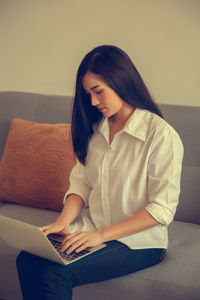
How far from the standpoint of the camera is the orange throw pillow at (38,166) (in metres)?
1.98

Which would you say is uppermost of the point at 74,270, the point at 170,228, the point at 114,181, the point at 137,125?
the point at 137,125

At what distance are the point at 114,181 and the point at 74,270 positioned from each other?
326 mm

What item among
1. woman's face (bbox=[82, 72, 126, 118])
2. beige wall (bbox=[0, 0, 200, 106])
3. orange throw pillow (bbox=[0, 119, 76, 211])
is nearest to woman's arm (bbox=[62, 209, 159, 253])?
woman's face (bbox=[82, 72, 126, 118])

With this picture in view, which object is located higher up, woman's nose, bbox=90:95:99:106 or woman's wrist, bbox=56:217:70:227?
woman's nose, bbox=90:95:99:106

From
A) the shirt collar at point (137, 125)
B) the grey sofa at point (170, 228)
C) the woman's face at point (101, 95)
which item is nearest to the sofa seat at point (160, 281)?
the grey sofa at point (170, 228)

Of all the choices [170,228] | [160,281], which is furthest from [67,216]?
[170,228]

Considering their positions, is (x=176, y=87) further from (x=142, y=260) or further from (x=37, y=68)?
(x=142, y=260)

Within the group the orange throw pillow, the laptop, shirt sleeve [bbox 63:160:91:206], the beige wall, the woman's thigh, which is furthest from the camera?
the beige wall

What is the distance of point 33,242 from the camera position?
126 centimetres

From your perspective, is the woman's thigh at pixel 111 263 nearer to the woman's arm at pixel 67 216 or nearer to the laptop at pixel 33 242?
the laptop at pixel 33 242

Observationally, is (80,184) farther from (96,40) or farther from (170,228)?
(96,40)

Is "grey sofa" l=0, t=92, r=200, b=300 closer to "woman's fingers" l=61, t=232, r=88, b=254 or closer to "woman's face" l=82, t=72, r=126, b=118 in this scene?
"woman's fingers" l=61, t=232, r=88, b=254

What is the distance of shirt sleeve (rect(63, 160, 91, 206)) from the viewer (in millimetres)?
1628

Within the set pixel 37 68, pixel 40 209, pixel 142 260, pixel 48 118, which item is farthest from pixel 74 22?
pixel 142 260
